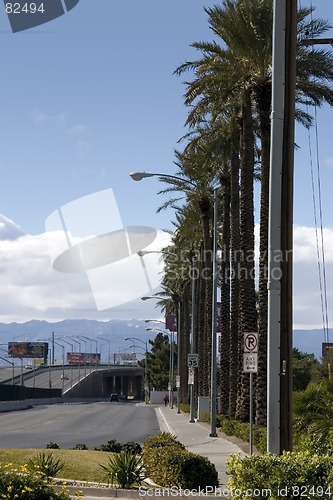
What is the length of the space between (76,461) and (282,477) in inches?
413

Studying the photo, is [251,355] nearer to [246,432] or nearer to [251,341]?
[251,341]

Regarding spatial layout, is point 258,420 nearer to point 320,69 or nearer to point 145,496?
point 320,69

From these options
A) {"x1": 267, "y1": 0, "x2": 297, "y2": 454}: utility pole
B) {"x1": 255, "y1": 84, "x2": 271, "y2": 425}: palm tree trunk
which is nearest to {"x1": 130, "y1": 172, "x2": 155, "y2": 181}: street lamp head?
{"x1": 255, "y1": 84, "x2": 271, "y2": 425}: palm tree trunk

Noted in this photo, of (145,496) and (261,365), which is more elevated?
(261,365)

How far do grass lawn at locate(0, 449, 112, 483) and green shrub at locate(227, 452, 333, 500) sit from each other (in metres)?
7.73

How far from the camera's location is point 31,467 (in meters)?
14.0

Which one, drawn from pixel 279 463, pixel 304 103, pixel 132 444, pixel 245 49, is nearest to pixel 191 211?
pixel 304 103

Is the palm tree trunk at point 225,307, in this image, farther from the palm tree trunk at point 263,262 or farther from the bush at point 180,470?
the bush at point 180,470

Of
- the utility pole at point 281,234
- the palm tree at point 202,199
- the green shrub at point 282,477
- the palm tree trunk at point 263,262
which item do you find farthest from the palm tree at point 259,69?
the green shrub at point 282,477

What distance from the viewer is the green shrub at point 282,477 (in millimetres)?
8852

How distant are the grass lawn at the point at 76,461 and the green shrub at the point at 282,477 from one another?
7731 mm

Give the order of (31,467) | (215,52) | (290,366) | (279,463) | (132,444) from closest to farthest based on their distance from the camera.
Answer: (279,463), (290,366), (31,467), (132,444), (215,52)

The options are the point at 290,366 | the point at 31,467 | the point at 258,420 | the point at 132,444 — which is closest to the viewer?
the point at 290,366

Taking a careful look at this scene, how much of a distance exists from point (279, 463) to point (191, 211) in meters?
49.7
